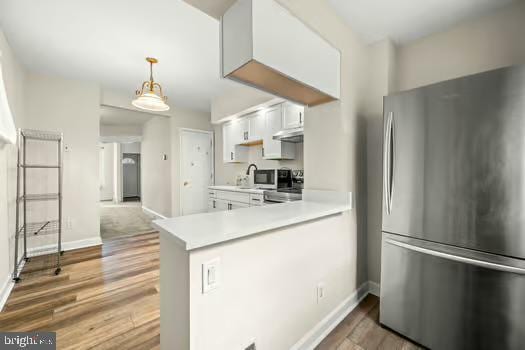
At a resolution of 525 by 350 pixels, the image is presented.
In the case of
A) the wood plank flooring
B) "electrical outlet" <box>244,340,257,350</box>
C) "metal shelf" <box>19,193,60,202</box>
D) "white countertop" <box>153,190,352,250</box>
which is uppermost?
"white countertop" <box>153,190,352,250</box>

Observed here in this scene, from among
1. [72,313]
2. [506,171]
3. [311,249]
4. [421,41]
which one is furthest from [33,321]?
[421,41]

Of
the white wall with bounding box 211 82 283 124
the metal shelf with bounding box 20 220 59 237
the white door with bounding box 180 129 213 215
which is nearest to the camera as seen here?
the metal shelf with bounding box 20 220 59 237

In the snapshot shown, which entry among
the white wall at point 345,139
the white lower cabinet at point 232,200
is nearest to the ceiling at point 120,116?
the white lower cabinet at point 232,200

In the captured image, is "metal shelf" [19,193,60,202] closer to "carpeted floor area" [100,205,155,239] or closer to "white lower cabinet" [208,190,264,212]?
"carpeted floor area" [100,205,155,239]

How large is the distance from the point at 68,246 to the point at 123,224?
1637mm

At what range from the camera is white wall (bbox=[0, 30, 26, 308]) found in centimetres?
210

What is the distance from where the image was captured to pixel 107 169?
30.0 feet

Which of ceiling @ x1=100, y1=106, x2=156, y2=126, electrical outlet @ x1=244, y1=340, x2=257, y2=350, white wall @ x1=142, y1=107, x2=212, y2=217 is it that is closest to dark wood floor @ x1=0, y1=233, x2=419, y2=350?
electrical outlet @ x1=244, y1=340, x2=257, y2=350

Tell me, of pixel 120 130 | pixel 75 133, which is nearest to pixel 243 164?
pixel 75 133

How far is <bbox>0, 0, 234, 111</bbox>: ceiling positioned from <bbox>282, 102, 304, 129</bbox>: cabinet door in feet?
3.73

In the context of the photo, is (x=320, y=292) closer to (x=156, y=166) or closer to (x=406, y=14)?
(x=406, y=14)

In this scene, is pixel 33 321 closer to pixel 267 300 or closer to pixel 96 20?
pixel 267 300

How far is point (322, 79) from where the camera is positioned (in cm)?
157

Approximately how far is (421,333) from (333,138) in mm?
1533
